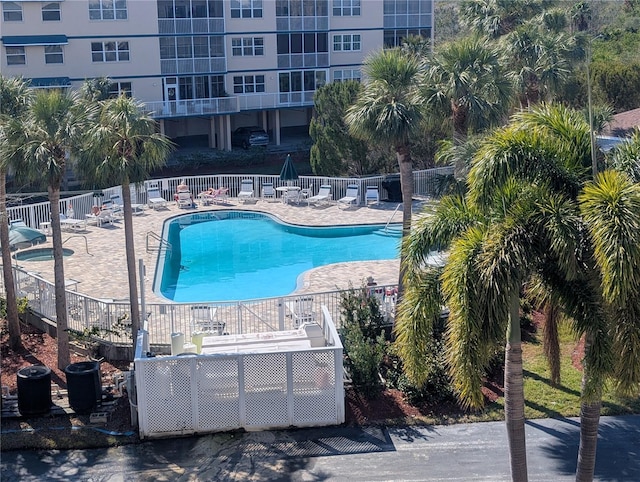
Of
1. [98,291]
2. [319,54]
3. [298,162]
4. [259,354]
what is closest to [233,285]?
[98,291]

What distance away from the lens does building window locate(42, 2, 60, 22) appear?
4241cm

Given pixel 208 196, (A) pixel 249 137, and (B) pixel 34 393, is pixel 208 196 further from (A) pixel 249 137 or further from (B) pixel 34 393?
(B) pixel 34 393

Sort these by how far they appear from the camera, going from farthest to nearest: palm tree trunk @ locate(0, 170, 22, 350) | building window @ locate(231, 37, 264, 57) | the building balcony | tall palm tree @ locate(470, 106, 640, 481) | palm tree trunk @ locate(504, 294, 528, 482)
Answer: building window @ locate(231, 37, 264, 57)
the building balcony
palm tree trunk @ locate(0, 170, 22, 350)
palm tree trunk @ locate(504, 294, 528, 482)
tall palm tree @ locate(470, 106, 640, 481)

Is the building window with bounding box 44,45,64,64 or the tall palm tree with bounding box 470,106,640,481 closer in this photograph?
the tall palm tree with bounding box 470,106,640,481

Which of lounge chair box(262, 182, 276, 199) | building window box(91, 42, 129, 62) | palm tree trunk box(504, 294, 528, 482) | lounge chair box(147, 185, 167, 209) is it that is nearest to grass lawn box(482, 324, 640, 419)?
palm tree trunk box(504, 294, 528, 482)

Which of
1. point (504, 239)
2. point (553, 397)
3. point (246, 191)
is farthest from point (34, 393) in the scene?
point (246, 191)

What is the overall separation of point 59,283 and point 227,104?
103ft

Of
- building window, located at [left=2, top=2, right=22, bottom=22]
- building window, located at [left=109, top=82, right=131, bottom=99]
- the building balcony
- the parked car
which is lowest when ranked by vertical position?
the parked car

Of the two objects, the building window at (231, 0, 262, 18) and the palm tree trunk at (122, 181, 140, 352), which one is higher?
the building window at (231, 0, 262, 18)

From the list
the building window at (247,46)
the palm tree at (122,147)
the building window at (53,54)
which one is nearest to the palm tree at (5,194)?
the palm tree at (122,147)

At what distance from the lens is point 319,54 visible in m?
50.7

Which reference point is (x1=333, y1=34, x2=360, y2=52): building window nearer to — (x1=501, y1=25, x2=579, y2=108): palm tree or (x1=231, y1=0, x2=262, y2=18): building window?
(x1=231, y1=0, x2=262, y2=18): building window

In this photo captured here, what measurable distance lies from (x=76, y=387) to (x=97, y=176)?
3875 mm

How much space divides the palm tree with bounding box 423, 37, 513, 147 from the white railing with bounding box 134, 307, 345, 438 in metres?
6.80
